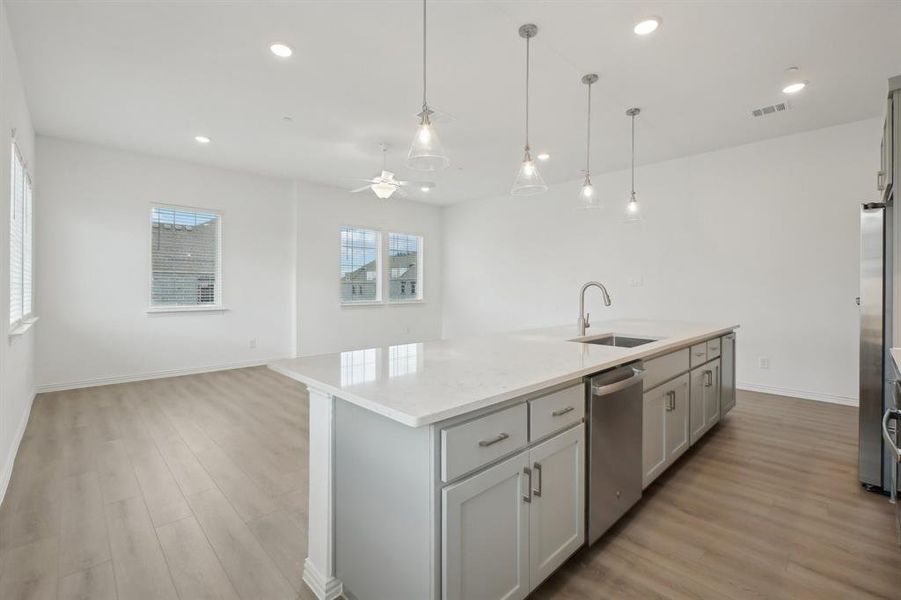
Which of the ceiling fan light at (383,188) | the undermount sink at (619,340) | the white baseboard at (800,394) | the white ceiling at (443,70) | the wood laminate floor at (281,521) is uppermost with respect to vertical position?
the white ceiling at (443,70)

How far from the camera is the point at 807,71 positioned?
10.3 ft

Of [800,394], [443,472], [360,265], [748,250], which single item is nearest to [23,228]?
[360,265]

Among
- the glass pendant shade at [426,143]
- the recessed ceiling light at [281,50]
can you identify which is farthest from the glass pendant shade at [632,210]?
the recessed ceiling light at [281,50]

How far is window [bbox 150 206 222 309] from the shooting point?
5309mm

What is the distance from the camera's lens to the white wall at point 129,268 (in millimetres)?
4613

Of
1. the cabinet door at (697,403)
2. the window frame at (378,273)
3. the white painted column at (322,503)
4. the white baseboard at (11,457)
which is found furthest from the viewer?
the window frame at (378,273)

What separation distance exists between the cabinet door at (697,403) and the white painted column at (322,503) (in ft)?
7.77

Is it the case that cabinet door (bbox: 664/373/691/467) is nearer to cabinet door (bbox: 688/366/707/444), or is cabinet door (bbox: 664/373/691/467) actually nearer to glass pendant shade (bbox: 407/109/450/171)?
cabinet door (bbox: 688/366/707/444)

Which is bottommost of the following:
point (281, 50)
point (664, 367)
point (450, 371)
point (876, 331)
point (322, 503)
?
point (322, 503)

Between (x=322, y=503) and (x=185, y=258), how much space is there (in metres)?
5.15

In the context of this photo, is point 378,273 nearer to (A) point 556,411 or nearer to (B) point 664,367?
(B) point 664,367

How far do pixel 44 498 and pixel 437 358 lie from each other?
2.43 metres

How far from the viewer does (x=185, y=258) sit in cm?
554

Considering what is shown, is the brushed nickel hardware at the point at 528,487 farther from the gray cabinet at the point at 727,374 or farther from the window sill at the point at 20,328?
the window sill at the point at 20,328
